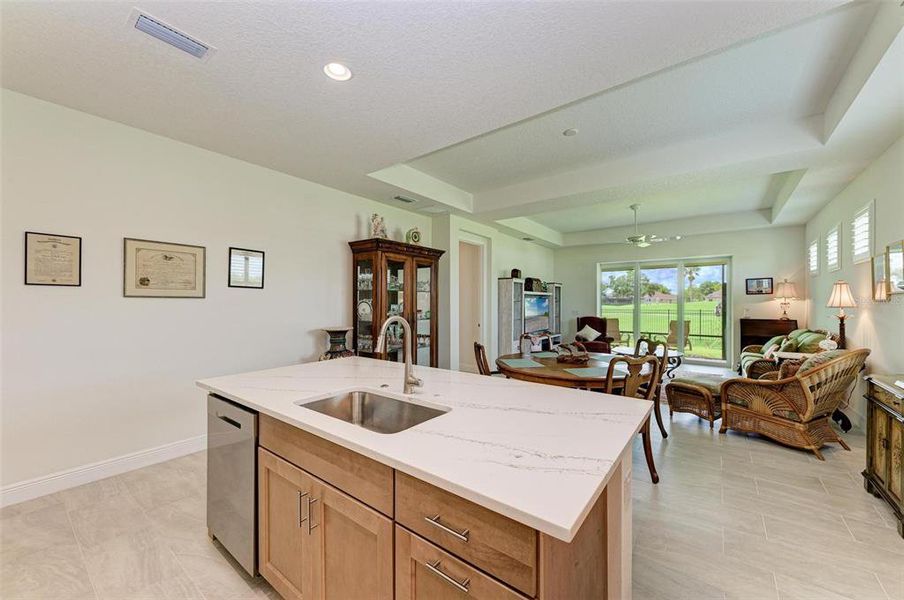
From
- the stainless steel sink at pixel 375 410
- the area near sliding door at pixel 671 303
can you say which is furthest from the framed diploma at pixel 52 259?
the area near sliding door at pixel 671 303

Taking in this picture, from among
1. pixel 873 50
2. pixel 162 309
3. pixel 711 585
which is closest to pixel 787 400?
pixel 711 585

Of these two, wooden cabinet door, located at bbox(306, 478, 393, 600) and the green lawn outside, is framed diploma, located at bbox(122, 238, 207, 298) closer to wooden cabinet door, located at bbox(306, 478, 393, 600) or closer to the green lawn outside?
wooden cabinet door, located at bbox(306, 478, 393, 600)

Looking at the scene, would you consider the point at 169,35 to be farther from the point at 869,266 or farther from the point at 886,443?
the point at 869,266

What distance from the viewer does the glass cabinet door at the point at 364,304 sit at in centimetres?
422

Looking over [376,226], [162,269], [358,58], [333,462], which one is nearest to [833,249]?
[376,226]

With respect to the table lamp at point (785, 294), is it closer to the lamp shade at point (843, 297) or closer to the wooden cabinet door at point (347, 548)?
the lamp shade at point (843, 297)

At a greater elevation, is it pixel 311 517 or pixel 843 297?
pixel 843 297

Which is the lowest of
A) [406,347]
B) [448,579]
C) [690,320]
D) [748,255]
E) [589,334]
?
[448,579]

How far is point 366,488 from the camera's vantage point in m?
1.19

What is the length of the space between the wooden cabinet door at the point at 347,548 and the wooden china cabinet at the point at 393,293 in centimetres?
282

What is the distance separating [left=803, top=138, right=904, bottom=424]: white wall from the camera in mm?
2830

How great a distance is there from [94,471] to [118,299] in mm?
1244

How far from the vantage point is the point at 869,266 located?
338 centimetres

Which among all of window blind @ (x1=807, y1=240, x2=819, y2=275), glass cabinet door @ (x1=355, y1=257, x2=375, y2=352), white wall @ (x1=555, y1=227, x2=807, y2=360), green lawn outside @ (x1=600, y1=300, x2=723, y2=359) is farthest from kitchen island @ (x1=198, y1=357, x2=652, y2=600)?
green lawn outside @ (x1=600, y1=300, x2=723, y2=359)
